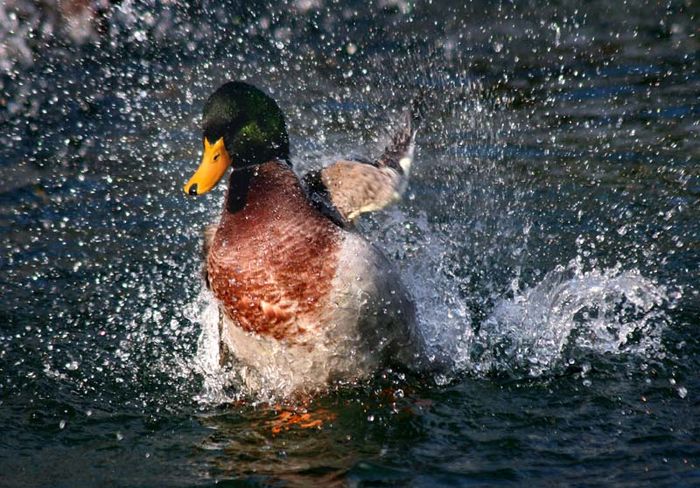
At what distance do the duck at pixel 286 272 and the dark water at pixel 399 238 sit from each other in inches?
7.4

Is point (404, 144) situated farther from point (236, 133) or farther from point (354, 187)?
point (236, 133)

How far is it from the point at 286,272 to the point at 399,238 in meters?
1.93

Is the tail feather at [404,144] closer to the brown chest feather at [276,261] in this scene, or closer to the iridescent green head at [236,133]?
the iridescent green head at [236,133]

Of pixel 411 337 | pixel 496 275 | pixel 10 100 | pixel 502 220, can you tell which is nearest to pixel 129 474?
pixel 411 337

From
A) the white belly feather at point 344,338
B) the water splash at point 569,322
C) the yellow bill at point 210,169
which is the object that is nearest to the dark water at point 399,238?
the water splash at point 569,322

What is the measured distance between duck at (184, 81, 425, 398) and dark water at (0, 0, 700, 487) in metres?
0.19

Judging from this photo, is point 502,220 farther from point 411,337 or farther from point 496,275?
point 411,337

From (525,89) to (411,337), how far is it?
4.54 meters

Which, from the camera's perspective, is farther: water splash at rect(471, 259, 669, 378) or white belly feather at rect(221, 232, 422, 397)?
water splash at rect(471, 259, 669, 378)

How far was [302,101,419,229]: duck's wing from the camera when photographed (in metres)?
4.24

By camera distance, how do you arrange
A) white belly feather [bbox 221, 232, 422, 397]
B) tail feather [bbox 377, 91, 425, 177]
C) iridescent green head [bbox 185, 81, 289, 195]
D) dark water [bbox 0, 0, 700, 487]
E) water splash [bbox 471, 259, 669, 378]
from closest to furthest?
dark water [bbox 0, 0, 700, 487]
white belly feather [bbox 221, 232, 422, 397]
iridescent green head [bbox 185, 81, 289, 195]
water splash [bbox 471, 259, 669, 378]
tail feather [bbox 377, 91, 425, 177]

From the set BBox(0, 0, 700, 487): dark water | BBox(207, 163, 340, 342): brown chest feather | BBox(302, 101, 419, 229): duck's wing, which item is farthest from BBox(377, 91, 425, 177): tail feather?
BBox(207, 163, 340, 342): brown chest feather

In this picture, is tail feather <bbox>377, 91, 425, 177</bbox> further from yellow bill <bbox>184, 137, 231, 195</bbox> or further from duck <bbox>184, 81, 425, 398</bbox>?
yellow bill <bbox>184, 137, 231, 195</bbox>

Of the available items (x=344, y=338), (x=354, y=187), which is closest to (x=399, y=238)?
(x=354, y=187)
